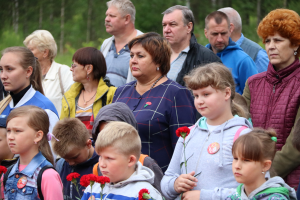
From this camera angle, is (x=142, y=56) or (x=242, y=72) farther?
(x=242, y=72)

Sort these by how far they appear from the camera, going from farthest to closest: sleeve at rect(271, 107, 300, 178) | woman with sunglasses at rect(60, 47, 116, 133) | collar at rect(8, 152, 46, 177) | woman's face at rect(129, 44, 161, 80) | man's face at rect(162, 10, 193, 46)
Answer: man's face at rect(162, 10, 193, 46), woman with sunglasses at rect(60, 47, 116, 133), woman's face at rect(129, 44, 161, 80), sleeve at rect(271, 107, 300, 178), collar at rect(8, 152, 46, 177)

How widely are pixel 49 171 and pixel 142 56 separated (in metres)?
1.58

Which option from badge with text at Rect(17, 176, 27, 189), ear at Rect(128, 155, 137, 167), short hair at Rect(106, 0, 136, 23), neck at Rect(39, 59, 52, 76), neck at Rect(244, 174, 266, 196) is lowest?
badge with text at Rect(17, 176, 27, 189)

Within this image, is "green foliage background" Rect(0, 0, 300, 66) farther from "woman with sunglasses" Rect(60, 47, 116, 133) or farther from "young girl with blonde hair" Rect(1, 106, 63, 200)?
"young girl with blonde hair" Rect(1, 106, 63, 200)

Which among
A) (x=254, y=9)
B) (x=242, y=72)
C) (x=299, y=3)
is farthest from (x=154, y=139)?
(x=254, y=9)

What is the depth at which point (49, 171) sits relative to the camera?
3123mm

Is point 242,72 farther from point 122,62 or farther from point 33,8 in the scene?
point 33,8

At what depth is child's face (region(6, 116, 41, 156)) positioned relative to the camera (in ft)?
10.6

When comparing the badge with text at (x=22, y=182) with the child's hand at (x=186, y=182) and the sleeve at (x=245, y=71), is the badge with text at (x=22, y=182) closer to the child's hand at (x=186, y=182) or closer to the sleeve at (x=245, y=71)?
the child's hand at (x=186, y=182)

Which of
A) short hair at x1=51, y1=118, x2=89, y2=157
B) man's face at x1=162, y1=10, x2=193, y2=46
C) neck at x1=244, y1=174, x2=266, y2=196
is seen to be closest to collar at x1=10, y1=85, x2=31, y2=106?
short hair at x1=51, y1=118, x2=89, y2=157

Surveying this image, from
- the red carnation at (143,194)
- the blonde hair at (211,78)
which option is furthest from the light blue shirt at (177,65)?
the red carnation at (143,194)

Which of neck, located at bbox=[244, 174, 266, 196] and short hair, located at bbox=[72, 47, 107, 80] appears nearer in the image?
neck, located at bbox=[244, 174, 266, 196]

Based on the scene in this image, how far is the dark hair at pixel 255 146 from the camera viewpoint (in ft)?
8.63

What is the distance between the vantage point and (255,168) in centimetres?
263
